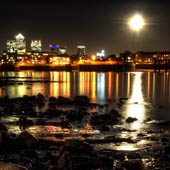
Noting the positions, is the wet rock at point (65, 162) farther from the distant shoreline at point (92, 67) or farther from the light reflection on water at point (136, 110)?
the distant shoreline at point (92, 67)

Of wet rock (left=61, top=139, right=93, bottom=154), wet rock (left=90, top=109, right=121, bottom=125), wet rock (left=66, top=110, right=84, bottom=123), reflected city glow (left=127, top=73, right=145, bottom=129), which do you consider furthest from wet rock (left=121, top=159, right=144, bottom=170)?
wet rock (left=66, top=110, right=84, bottom=123)

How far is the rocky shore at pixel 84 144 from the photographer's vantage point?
12.0m

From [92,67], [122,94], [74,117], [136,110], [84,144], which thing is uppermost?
[92,67]

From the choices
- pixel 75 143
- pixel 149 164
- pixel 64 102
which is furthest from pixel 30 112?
pixel 149 164

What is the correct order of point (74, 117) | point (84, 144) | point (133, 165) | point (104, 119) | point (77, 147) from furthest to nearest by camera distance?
point (74, 117)
point (104, 119)
point (84, 144)
point (77, 147)
point (133, 165)

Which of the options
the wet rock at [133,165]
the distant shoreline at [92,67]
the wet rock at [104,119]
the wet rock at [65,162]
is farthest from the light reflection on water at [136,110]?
the distant shoreline at [92,67]

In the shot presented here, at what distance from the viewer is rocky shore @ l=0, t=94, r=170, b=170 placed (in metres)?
12.0

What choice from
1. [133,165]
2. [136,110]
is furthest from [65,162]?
[136,110]

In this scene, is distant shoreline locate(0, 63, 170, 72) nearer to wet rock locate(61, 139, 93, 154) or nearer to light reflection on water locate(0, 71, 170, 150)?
light reflection on water locate(0, 71, 170, 150)

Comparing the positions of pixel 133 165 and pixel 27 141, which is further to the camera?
pixel 27 141

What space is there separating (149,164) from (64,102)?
76.4 ft

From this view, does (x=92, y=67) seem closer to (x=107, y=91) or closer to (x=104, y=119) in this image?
(x=107, y=91)

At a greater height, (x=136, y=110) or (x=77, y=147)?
(x=77, y=147)

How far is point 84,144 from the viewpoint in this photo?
44.8 feet
